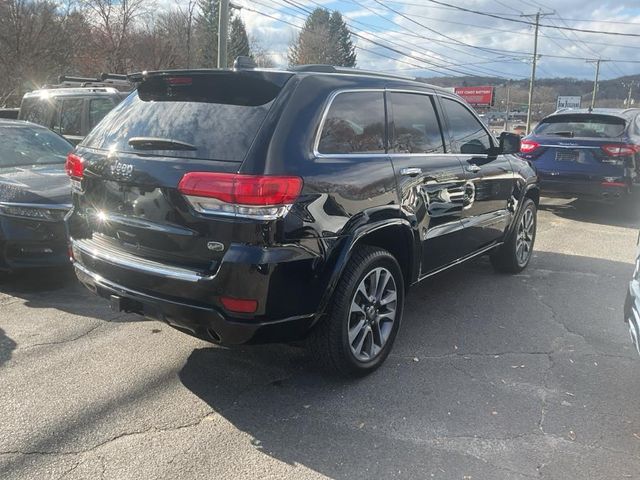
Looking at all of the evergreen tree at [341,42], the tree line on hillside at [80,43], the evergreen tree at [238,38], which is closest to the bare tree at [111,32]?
the tree line on hillside at [80,43]

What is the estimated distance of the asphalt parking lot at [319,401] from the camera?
9.16 feet

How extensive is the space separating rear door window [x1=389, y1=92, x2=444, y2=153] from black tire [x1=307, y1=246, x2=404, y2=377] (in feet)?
2.62

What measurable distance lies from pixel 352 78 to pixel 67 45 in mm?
26741

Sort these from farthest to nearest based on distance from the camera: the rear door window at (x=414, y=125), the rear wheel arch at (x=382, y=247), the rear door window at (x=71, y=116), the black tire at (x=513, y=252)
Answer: the rear door window at (x=71, y=116) → the black tire at (x=513, y=252) → the rear door window at (x=414, y=125) → the rear wheel arch at (x=382, y=247)

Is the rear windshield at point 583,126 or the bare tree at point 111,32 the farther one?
the bare tree at point 111,32

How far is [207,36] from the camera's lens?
53.4 m

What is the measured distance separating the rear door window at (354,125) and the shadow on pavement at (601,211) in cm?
689

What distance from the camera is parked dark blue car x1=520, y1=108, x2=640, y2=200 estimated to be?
881 centimetres

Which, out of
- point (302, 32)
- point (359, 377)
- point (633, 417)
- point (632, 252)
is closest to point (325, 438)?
point (359, 377)

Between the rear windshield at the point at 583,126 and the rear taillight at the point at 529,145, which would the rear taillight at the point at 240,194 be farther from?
the rear windshield at the point at 583,126

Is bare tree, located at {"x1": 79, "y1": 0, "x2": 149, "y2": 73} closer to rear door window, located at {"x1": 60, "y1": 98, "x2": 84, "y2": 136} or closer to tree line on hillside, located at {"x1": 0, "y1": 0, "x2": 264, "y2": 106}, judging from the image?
tree line on hillside, located at {"x1": 0, "y1": 0, "x2": 264, "y2": 106}

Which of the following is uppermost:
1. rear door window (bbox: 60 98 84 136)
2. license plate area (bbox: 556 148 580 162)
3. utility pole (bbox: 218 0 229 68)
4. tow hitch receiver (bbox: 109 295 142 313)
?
utility pole (bbox: 218 0 229 68)

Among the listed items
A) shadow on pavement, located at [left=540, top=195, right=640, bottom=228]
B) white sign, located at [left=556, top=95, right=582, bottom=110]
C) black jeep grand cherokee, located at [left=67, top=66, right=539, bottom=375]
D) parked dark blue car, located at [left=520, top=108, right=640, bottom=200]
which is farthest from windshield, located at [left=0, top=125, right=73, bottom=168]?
white sign, located at [left=556, top=95, right=582, bottom=110]

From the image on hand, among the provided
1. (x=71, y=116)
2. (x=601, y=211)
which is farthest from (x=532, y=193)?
(x=71, y=116)
